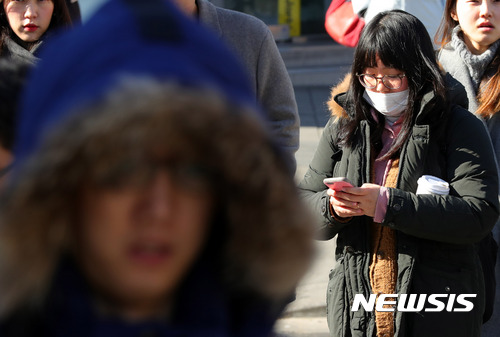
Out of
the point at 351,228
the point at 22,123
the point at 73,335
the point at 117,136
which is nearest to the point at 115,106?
the point at 117,136

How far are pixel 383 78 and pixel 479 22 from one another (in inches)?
39.2

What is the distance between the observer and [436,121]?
10.4ft

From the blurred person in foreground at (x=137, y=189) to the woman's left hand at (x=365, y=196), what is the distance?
1.94 m

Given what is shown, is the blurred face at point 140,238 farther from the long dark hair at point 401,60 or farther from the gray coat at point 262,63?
the long dark hair at point 401,60

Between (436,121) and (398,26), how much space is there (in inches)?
15.4

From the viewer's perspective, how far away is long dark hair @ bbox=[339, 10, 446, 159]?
3178 mm

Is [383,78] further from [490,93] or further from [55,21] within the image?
[55,21]

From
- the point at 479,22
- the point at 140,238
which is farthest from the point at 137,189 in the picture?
the point at 479,22

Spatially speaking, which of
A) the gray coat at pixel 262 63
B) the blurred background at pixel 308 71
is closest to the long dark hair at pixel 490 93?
the gray coat at pixel 262 63

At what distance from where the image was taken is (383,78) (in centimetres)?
324

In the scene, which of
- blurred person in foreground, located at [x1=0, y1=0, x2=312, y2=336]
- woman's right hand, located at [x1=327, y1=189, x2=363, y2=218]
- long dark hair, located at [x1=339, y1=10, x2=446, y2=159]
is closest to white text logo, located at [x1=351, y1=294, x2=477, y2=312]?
woman's right hand, located at [x1=327, y1=189, x2=363, y2=218]

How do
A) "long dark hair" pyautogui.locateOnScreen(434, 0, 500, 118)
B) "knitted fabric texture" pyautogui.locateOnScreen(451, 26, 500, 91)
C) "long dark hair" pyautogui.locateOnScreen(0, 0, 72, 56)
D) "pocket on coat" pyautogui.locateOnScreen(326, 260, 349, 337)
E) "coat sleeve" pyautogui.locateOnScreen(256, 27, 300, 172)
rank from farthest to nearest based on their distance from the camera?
"knitted fabric texture" pyautogui.locateOnScreen(451, 26, 500, 91) < "long dark hair" pyautogui.locateOnScreen(434, 0, 500, 118) < "long dark hair" pyautogui.locateOnScreen(0, 0, 72, 56) < "pocket on coat" pyautogui.locateOnScreen(326, 260, 349, 337) < "coat sleeve" pyautogui.locateOnScreen(256, 27, 300, 172)

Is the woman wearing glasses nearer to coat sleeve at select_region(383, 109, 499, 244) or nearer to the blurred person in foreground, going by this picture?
coat sleeve at select_region(383, 109, 499, 244)

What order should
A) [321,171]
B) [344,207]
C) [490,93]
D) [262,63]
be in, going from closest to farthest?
[262,63]
[344,207]
[321,171]
[490,93]
